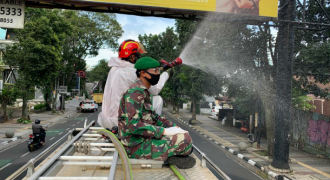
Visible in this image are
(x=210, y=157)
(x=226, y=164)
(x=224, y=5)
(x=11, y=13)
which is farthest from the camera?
(x=210, y=157)

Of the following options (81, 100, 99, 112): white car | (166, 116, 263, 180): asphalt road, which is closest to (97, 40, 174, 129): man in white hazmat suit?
(166, 116, 263, 180): asphalt road

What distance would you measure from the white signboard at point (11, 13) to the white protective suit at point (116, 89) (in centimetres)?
572

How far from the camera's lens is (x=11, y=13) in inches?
317

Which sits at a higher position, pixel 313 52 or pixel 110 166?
pixel 313 52

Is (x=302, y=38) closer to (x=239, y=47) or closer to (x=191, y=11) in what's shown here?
(x=239, y=47)

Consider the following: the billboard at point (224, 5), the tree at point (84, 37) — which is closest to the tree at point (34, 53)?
the tree at point (84, 37)

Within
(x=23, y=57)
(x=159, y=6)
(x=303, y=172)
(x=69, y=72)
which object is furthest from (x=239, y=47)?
(x=69, y=72)

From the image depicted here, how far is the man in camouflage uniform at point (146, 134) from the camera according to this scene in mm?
2676

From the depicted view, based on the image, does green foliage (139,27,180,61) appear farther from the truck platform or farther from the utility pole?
the truck platform

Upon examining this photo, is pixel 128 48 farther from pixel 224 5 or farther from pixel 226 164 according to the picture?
pixel 226 164

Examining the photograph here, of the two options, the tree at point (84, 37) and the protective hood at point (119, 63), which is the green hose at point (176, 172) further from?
the tree at point (84, 37)

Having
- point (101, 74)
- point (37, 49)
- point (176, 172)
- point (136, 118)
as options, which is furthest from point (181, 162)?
point (101, 74)

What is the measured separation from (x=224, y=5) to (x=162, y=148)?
6.82 metres

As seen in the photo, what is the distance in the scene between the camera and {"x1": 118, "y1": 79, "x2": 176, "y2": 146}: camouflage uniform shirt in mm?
2664
